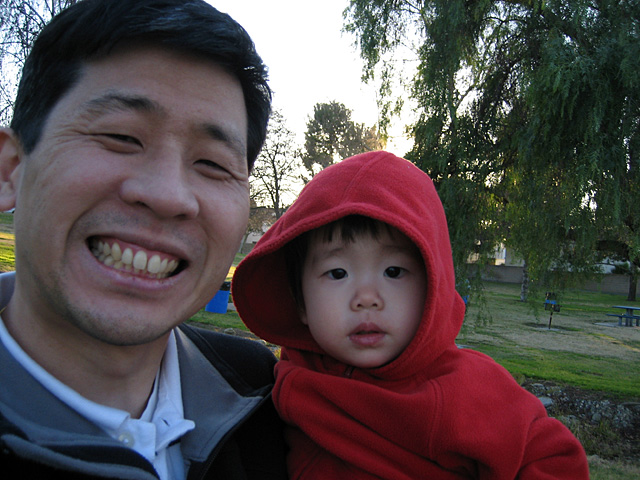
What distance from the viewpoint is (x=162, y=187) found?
1.29m

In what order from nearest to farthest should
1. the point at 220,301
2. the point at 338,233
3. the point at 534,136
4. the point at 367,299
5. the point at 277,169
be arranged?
the point at 367,299, the point at 338,233, the point at 534,136, the point at 220,301, the point at 277,169

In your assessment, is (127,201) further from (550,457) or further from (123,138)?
(550,457)

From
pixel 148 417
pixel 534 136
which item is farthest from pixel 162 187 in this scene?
pixel 534 136

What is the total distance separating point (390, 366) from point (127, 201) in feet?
3.30

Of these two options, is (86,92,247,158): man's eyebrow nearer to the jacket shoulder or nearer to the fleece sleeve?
the jacket shoulder

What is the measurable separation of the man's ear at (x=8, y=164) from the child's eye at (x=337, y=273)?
103 centimetres

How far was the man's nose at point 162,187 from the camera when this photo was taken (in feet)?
4.15

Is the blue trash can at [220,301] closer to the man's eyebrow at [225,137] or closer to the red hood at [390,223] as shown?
the red hood at [390,223]

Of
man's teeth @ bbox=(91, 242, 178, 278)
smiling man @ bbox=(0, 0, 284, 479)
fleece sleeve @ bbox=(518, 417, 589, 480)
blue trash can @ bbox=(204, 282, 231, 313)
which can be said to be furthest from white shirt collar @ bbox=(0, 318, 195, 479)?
blue trash can @ bbox=(204, 282, 231, 313)

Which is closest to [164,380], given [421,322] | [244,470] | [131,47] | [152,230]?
[244,470]

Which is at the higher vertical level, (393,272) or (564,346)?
(393,272)

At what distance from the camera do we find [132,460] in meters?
1.10

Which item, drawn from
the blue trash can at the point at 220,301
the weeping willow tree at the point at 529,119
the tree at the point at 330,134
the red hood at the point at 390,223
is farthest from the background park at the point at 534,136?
the tree at the point at 330,134

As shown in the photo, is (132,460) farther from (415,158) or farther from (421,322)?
(415,158)
